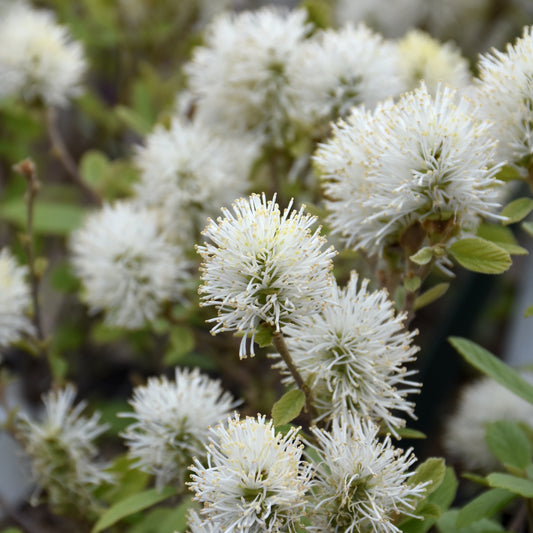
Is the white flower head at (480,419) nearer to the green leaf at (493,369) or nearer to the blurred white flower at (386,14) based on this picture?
the green leaf at (493,369)

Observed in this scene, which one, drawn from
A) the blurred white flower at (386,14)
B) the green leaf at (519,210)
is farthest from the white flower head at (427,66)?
the blurred white flower at (386,14)

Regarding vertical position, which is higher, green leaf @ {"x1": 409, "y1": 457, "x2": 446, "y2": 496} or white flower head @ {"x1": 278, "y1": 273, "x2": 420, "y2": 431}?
white flower head @ {"x1": 278, "y1": 273, "x2": 420, "y2": 431}

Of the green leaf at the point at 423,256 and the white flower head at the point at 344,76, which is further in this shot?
the white flower head at the point at 344,76

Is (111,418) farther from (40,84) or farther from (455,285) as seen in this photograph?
(455,285)

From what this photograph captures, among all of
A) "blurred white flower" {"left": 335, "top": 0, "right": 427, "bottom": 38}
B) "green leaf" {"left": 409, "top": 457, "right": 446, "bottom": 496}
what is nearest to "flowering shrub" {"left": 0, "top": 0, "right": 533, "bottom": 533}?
"green leaf" {"left": 409, "top": 457, "right": 446, "bottom": 496}

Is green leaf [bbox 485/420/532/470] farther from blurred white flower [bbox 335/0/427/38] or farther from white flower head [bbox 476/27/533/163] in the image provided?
blurred white flower [bbox 335/0/427/38]

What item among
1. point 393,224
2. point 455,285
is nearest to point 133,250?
point 393,224

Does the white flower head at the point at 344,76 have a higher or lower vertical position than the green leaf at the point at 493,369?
higher
